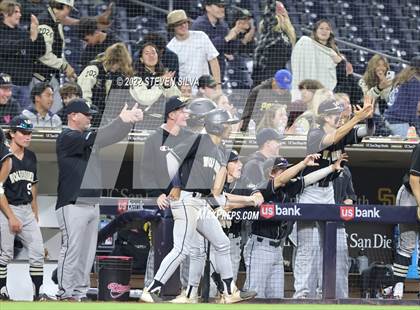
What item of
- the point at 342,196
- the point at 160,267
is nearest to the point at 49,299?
the point at 160,267

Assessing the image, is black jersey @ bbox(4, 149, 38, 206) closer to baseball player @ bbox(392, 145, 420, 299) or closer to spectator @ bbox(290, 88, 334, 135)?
spectator @ bbox(290, 88, 334, 135)

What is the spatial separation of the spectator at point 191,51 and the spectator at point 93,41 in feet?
2.46

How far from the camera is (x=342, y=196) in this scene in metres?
10.7

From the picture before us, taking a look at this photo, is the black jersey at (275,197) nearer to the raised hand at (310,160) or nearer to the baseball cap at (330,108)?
the raised hand at (310,160)

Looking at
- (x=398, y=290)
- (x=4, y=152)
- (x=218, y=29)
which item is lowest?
(x=398, y=290)

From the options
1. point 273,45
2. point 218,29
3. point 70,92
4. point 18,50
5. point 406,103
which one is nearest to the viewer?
point 70,92

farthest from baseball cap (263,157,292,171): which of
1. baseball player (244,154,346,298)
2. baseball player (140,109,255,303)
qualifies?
baseball player (140,109,255,303)

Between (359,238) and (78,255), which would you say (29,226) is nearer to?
(78,255)

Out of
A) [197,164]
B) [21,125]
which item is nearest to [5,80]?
[21,125]

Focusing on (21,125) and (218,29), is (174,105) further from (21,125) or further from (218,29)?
(218,29)

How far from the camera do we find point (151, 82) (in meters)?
11.5

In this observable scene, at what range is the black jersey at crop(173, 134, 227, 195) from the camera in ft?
31.2

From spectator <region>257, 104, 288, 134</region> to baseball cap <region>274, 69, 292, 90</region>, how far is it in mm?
482

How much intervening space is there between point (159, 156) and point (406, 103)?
3.52 metres
